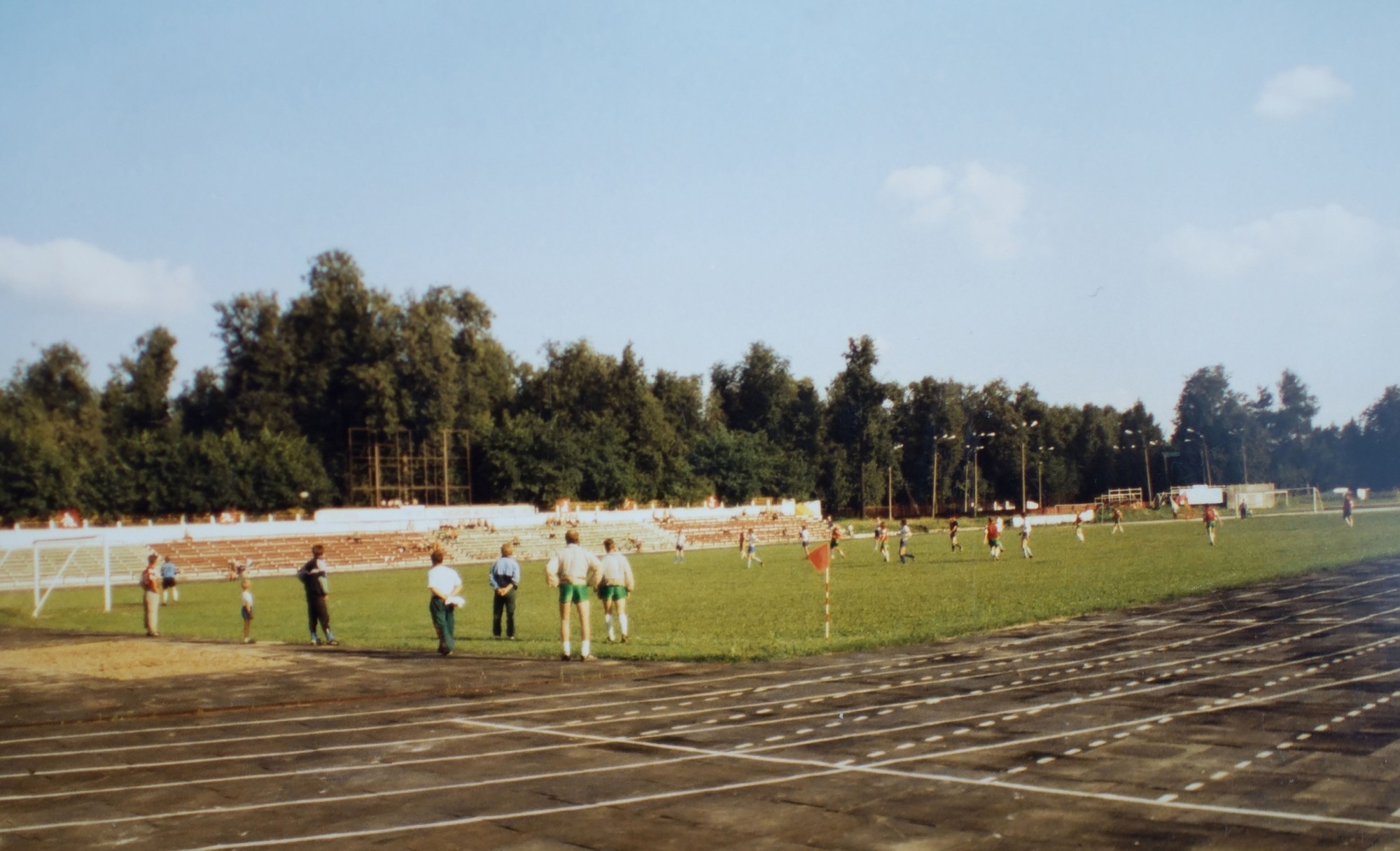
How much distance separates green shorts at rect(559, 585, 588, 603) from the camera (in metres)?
17.4

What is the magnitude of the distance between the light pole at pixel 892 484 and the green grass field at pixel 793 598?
53.5m

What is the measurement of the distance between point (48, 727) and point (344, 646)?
767 centimetres

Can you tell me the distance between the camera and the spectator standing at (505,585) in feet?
68.0

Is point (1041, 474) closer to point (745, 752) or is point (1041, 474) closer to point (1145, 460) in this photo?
point (1145, 460)


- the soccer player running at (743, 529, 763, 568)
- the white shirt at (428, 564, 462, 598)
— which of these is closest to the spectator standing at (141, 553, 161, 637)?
the white shirt at (428, 564, 462, 598)

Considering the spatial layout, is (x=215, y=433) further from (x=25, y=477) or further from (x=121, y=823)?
(x=121, y=823)

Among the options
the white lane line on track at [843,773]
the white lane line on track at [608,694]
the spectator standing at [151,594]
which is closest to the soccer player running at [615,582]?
the white lane line on track at [608,694]

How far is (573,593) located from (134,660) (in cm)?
777

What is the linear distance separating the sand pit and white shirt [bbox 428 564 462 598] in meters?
2.57

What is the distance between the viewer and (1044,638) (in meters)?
18.2

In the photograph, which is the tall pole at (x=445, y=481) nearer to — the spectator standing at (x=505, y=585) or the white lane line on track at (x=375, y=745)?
the spectator standing at (x=505, y=585)

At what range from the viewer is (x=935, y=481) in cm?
10869

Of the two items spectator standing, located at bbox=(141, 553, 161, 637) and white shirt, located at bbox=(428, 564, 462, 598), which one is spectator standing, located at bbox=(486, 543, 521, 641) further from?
spectator standing, located at bbox=(141, 553, 161, 637)

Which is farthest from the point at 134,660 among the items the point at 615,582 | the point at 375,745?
the point at 375,745
